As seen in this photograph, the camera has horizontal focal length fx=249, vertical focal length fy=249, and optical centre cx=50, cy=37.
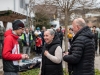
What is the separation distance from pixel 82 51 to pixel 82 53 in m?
0.04

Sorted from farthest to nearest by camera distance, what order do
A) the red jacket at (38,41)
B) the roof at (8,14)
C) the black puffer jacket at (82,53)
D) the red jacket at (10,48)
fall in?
the red jacket at (38,41), the roof at (8,14), the red jacket at (10,48), the black puffer jacket at (82,53)

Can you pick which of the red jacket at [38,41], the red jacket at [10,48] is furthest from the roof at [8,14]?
the red jacket at [10,48]

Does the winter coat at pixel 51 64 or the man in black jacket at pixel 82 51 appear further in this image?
the winter coat at pixel 51 64

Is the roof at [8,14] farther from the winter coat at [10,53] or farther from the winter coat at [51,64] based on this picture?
the winter coat at [10,53]

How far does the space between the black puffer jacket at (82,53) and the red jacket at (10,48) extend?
92 cm

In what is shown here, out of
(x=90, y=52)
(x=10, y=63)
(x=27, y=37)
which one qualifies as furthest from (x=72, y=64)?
(x=27, y=37)

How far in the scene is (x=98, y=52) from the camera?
16312 mm

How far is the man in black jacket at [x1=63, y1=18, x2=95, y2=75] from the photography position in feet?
13.2

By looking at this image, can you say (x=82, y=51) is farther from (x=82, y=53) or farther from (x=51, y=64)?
(x=51, y=64)

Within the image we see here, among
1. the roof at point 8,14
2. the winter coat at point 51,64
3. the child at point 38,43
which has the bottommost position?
the child at point 38,43

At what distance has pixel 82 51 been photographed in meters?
4.04

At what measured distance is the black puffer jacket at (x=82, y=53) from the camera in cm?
403

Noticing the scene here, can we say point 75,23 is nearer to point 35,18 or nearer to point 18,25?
point 18,25

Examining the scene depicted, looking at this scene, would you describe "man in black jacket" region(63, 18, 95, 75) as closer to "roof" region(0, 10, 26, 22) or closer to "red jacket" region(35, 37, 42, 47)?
"roof" region(0, 10, 26, 22)
